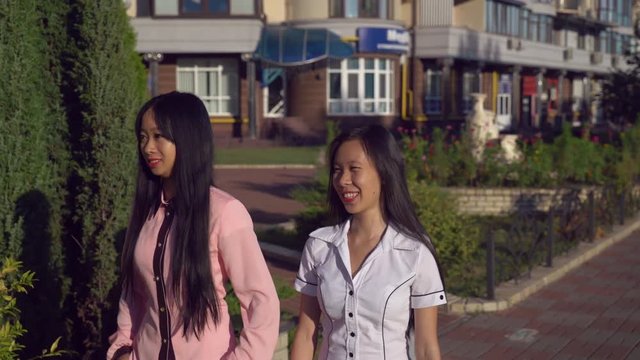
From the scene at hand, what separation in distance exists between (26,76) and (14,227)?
76 centimetres

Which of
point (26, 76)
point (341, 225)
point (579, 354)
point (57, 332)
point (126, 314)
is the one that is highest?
point (26, 76)

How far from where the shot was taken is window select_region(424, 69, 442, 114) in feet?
140

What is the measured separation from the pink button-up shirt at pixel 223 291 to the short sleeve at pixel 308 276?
226 millimetres

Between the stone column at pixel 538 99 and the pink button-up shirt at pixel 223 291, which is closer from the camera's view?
the pink button-up shirt at pixel 223 291

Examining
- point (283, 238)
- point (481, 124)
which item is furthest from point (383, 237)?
point (481, 124)

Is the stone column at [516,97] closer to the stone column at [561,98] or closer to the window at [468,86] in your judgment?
the window at [468,86]

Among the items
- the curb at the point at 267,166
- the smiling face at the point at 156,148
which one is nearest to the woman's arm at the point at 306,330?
the smiling face at the point at 156,148

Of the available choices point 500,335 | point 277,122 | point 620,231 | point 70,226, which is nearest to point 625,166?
point 620,231

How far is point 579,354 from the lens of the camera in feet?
22.5

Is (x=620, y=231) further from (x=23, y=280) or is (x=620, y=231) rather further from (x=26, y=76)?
(x=23, y=280)

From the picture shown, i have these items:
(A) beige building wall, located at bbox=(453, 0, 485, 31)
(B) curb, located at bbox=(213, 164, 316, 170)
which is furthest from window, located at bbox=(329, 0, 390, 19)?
(B) curb, located at bbox=(213, 164, 316, 170)

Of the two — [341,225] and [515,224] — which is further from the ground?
A: [341,225]

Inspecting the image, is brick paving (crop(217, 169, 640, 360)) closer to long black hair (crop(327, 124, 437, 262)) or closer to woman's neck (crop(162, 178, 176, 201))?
long black hair (crop(327, 124, 437, 262))

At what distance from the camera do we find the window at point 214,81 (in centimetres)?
3828
